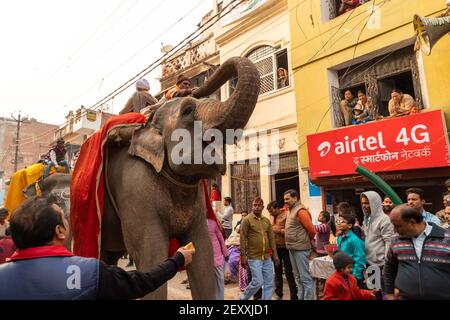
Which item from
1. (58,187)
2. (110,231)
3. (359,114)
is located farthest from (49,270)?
(359,114)

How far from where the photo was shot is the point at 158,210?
260 centimetres

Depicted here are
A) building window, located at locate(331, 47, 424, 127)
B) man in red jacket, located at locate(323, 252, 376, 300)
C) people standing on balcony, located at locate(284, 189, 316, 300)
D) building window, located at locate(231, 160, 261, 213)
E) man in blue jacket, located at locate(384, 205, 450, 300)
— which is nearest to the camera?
man in blue jacket, located at locate(384, 205, 450, 300)

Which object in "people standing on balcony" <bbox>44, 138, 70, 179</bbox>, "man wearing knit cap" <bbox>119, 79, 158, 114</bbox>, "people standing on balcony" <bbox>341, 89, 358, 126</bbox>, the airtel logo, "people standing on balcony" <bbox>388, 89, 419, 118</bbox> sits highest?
"people standing on balcony" <bbox>341, 89, 358, 126</bbox>

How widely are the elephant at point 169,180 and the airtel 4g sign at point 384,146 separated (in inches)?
248

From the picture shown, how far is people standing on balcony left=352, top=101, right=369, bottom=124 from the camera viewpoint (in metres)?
9.09

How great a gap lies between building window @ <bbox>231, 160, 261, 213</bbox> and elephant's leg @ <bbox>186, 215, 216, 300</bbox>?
9299mm

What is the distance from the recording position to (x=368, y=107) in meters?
9.16

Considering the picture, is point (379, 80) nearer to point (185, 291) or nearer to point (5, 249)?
point (185, 291)

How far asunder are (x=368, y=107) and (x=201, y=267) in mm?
7909

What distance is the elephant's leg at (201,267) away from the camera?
268cm

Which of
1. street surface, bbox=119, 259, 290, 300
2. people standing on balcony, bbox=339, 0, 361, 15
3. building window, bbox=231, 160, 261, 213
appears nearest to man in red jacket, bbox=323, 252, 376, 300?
street surface, bbox=119, 259, 290, 300

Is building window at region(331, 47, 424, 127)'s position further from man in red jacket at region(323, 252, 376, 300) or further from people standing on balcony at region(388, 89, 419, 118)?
man in red jacket at region(323, 252, 376, 300)
